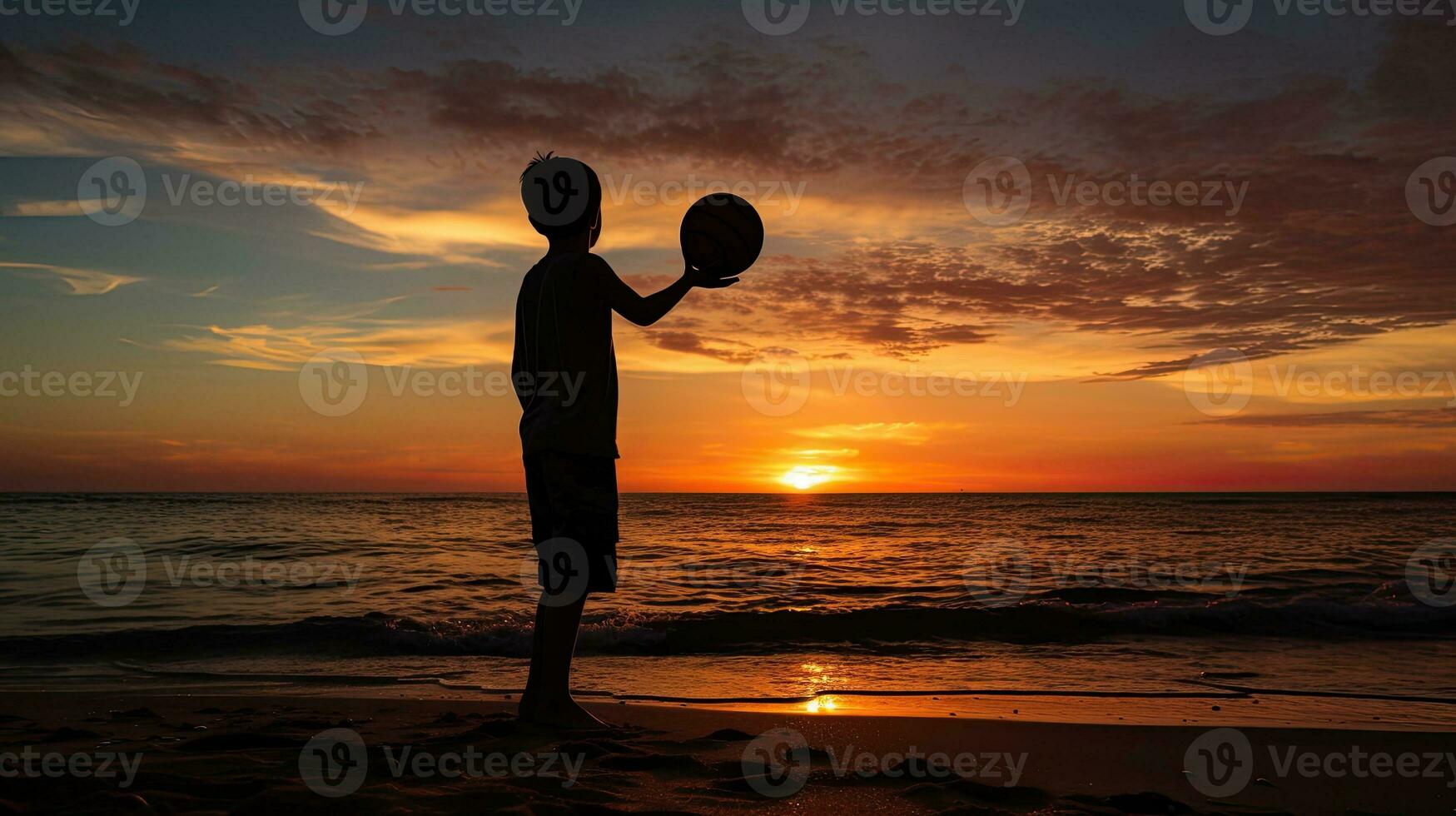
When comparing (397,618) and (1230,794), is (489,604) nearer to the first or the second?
(397,618)

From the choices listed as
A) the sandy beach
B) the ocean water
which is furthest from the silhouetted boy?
the ocean water

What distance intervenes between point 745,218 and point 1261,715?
4025 millimetres

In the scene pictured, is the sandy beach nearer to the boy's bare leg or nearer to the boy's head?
the boy's bare leg

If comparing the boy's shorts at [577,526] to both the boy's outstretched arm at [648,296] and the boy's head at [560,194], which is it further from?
the boy's head at [560,194]

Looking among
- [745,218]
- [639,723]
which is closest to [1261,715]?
[639,723]

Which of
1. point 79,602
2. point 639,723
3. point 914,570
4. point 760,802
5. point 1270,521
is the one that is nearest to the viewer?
point 760,802

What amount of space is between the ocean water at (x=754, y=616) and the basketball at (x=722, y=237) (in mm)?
2886

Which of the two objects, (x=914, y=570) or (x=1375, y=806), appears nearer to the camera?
(x=1375, y=806)

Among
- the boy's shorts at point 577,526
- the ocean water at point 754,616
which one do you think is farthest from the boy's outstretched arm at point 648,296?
the ocean water at point 754,616

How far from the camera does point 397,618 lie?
835 cm

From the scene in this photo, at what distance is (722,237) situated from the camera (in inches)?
146

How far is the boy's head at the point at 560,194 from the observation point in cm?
388

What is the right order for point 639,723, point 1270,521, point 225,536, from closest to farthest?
point 639,723, point 225,536, point 1270,521

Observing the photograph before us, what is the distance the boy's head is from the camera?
3.88m
